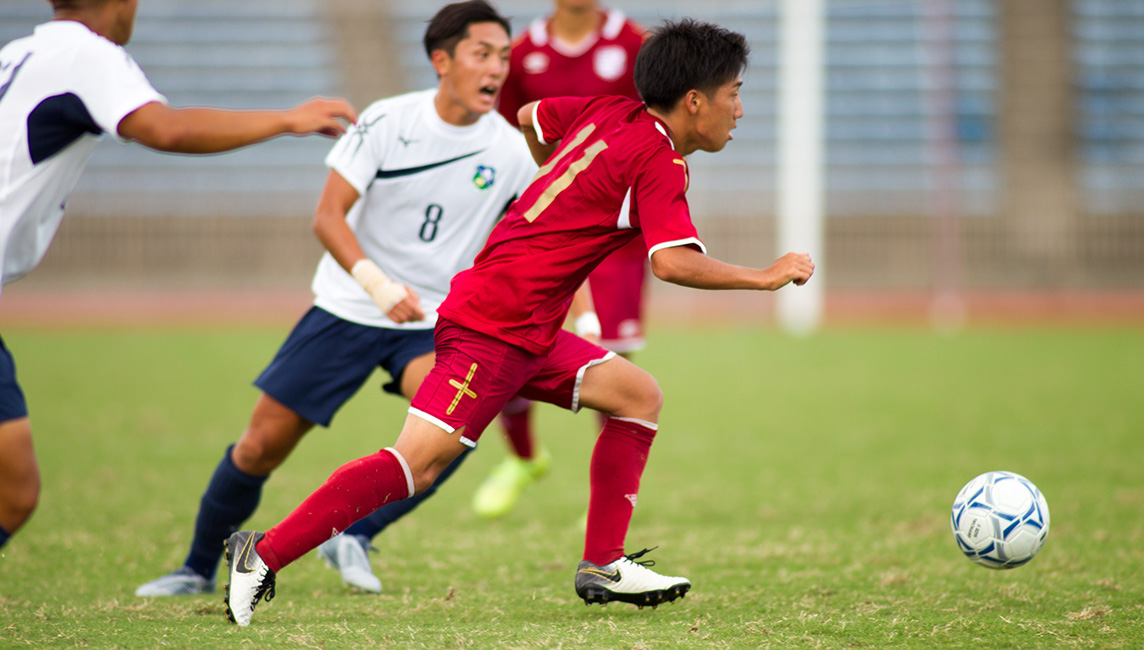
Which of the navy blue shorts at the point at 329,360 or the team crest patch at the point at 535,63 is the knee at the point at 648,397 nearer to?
the navy blue shorts at the point at 329,360

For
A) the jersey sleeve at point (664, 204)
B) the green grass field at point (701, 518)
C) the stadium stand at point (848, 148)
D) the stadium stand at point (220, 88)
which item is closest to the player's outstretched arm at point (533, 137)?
the jersey sleeve at point (664, 204)

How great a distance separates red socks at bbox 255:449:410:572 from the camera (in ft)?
10.1

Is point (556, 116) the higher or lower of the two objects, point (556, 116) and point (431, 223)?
the higher

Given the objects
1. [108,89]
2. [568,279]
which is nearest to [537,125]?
[568,279]

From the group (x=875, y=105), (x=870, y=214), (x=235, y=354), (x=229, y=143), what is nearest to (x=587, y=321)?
(x=229, y=143)

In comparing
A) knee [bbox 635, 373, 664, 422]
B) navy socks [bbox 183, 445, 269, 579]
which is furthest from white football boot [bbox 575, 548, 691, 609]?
navy socks [bbox 183, 445, 269, 579]

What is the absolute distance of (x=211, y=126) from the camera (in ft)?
9.65

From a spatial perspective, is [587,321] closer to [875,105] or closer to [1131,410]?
[1131,410]

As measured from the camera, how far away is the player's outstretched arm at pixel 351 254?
3.36 metres

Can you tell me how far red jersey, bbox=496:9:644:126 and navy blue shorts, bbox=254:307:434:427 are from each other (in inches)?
81.6

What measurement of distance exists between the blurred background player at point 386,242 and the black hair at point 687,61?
3.01 ft

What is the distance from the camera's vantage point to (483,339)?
3.23 metres

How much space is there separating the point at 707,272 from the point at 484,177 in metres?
1.36

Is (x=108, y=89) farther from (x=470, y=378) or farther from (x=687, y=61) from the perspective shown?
(x=687, y=61)
